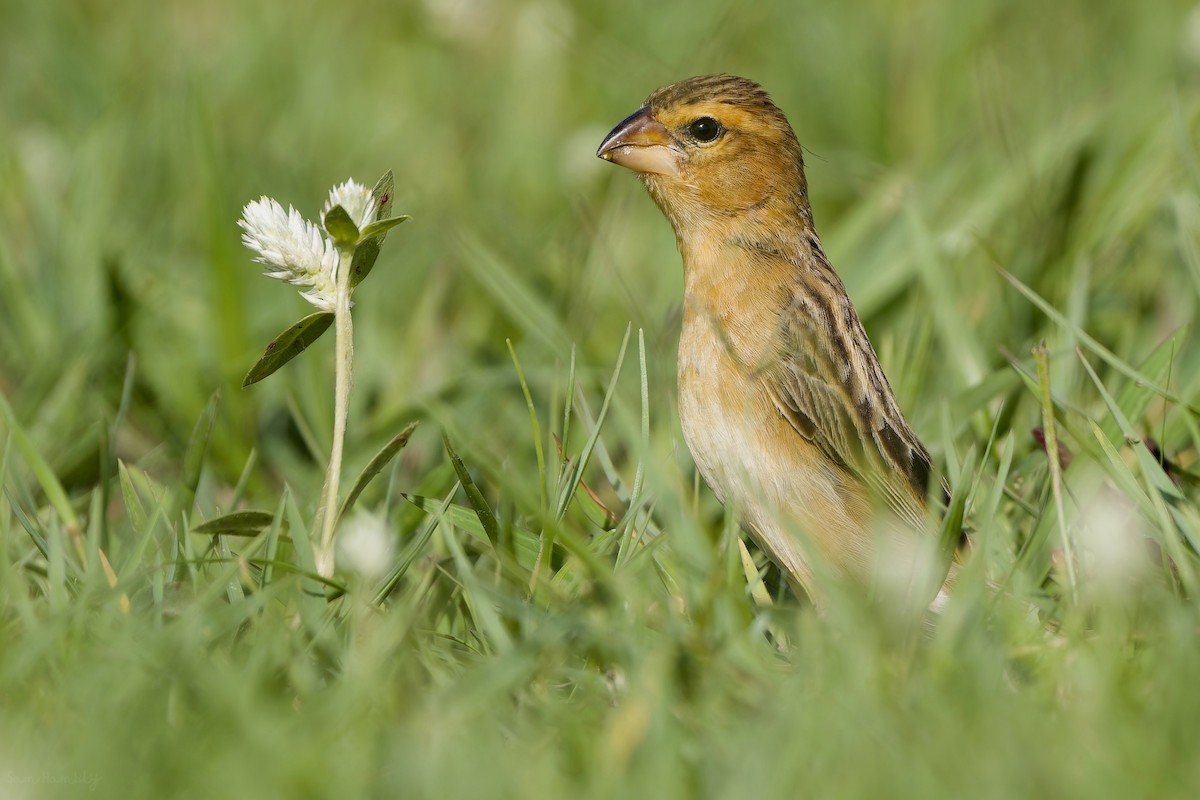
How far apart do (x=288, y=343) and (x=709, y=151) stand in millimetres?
1368

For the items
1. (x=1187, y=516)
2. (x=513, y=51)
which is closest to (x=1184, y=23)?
(x=513, y=51)

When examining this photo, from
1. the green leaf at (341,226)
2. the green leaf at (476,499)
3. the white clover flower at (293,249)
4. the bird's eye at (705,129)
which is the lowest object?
the green leaf at (476,499)

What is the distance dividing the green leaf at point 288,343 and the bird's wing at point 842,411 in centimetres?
109

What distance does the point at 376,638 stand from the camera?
2439mm

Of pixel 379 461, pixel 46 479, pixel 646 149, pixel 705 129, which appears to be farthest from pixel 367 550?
pixel 705 129

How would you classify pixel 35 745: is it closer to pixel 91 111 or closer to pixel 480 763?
pixel 480 763

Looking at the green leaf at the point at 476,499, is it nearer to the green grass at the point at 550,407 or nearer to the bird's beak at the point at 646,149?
the green grass at the point at 550,407

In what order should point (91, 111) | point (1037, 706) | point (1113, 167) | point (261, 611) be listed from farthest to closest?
1. point (91, 111)
2. point (1113, 167)
3. point (261, 611)
4. point (1037, 706)

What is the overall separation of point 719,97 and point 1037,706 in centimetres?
191

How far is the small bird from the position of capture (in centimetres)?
330

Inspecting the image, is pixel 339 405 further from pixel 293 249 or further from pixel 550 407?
pixel 550 407

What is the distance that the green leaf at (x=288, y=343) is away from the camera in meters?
2.73

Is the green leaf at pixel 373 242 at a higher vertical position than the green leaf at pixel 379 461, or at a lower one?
higher

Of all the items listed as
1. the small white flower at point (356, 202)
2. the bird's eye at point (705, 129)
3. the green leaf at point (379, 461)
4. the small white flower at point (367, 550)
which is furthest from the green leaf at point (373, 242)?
the bird's eye at point (705, 129)
